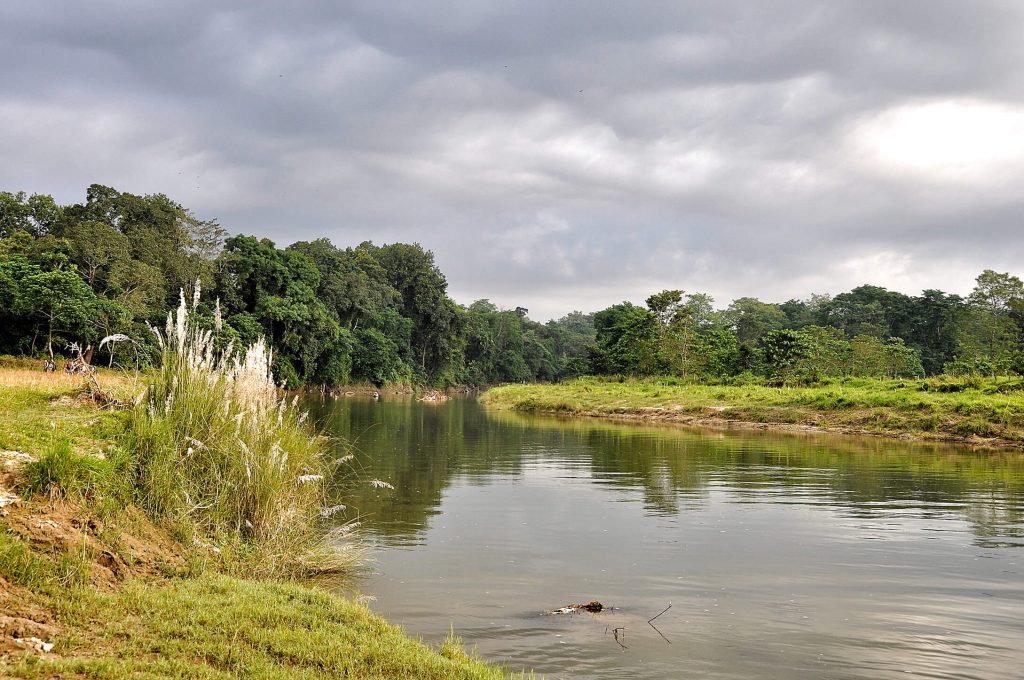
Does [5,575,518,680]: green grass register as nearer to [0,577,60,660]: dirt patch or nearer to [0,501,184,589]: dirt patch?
[0,577,60,660]: dirt patch

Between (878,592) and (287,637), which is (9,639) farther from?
(878,592)

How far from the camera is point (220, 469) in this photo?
9039mm

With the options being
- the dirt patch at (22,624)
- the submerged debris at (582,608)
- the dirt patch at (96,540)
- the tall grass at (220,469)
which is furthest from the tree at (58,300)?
the submerged debris at (582,608)

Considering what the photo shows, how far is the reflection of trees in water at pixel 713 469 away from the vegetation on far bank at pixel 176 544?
331cm

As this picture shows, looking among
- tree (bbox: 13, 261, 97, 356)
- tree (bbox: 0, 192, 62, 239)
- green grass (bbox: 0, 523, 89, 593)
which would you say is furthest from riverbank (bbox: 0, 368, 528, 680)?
tree (bbox: 0, 192, 62, 239)

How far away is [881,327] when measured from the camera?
86750mm

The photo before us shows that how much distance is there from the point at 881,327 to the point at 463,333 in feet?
201

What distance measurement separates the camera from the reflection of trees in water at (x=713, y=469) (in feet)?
47.8

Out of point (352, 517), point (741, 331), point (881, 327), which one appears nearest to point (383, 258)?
point (741, 331)

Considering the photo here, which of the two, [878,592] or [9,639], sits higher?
[9,639]

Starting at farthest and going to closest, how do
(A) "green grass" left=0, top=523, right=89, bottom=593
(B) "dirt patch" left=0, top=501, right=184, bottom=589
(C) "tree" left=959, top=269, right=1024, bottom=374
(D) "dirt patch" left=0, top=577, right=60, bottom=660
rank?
1. (C) "tree" left=959, top=269, right=1024, bottom=374
2. (B) "dirt patch" left=0, top=501, right=184, bottom=589
3. (A) "green grass" left=0, top=523, right=89, bottom=593
4. (D) "dirt patch" left=0, top=577, right=60, bottom=660

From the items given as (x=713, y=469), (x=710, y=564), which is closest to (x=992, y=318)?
(x=713, y=469)

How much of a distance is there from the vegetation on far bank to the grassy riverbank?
26.8m

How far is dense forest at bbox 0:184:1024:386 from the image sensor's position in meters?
45.2
